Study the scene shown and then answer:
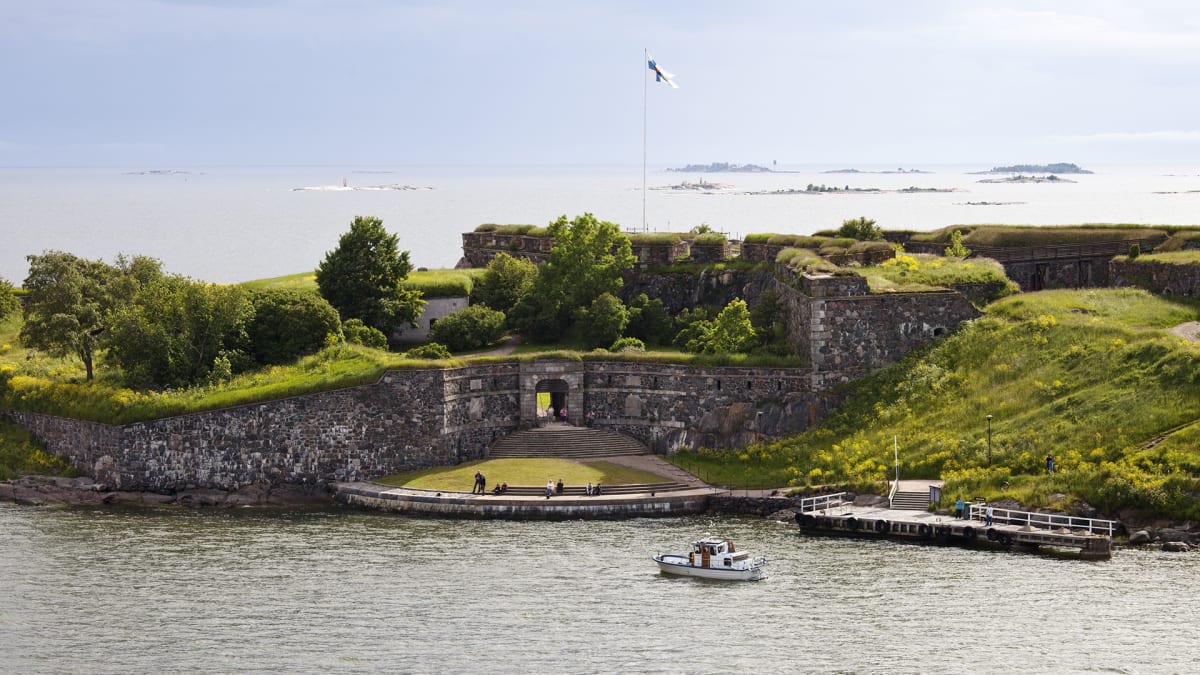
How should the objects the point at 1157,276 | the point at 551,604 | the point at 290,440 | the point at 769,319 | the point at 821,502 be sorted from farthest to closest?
the point at 1157,276 → the point at 769,319 → the point at 290,440 → the point at 821,502 → the point at 551,604

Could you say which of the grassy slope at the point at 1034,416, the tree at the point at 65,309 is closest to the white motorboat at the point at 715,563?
the grassy slope at the point at 1034,416

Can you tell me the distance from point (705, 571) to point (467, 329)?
1157 inches

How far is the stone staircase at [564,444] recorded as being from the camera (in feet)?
255

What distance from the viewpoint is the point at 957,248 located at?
92.4m

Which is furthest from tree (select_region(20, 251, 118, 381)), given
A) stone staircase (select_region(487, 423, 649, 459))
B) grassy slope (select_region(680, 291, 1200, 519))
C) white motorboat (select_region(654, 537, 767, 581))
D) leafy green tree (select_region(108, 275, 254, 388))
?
white motorboat (select_region(654, 537, 767, 581))

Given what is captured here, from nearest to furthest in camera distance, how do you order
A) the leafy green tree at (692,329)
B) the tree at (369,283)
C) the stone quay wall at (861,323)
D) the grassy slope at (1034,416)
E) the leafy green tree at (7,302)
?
the grassy slope at (1034,416), the stone quay wall at (861,323), the leafy green tree at (692,329), the tree at (369,283), the leafy green tree at (7,302)

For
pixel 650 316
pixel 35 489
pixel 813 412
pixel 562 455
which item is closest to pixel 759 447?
pixel 813 412

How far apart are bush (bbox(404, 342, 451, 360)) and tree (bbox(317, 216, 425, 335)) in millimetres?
6843

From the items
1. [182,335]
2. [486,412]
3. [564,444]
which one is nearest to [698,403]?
[564,444]

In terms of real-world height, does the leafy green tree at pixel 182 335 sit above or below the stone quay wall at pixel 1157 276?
below

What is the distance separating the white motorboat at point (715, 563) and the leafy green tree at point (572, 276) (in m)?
27.9

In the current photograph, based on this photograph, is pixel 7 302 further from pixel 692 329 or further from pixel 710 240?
pixel 692 329

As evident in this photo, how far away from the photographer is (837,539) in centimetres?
6606

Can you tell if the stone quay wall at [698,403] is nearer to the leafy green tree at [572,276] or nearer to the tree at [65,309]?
the leafy green tree at [572,276]
